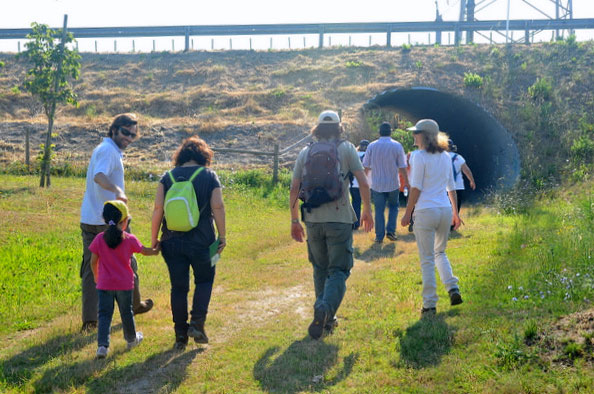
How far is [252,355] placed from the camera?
543cm

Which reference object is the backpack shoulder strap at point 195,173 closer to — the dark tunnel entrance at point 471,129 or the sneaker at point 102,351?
the sneaker at point 102,351

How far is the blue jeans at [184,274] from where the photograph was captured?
5414 millimetres

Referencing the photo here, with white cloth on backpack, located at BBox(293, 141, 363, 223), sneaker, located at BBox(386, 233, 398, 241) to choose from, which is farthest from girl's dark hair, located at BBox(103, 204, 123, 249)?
sneaker, located at BBox(386, 233, 398, 241)

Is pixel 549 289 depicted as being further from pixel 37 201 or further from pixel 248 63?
pixel 248 63

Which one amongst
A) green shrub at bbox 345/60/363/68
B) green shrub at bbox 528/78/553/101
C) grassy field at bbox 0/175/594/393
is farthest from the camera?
green shrub at bbox 345/60/363/68

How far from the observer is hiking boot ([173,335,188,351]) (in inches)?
220

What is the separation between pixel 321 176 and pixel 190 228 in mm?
1320

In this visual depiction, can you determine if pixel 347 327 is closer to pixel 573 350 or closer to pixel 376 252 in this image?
pixel 573 350

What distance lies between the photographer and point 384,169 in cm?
1076

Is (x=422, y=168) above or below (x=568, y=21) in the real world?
below

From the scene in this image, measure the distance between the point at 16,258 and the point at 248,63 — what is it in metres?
27.0

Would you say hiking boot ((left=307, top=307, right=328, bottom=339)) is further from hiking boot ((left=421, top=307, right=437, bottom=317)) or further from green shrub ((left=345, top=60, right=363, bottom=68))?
green shrub ((left=345, top=60, right=363, bottom=68))

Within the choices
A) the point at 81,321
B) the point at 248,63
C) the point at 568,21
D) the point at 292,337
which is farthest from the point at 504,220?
the point at 248,63

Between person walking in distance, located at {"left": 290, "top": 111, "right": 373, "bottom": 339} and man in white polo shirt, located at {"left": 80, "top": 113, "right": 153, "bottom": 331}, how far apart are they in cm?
182
